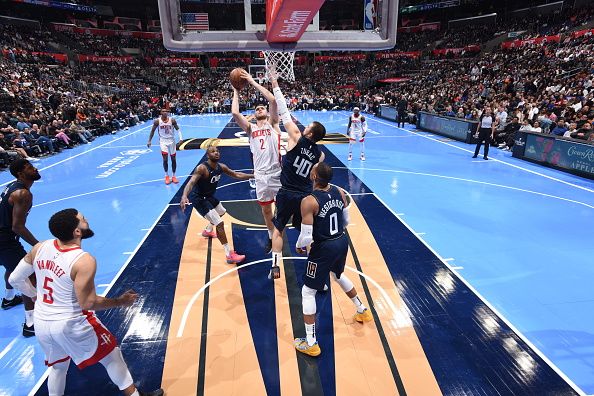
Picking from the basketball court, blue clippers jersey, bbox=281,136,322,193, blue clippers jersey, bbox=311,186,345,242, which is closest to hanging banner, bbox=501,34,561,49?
the basketball court

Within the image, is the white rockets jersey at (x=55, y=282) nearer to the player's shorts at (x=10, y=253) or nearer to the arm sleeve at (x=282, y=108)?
the player's shorts at (x=10, y=253)

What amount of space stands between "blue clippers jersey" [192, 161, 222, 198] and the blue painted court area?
6.18 ft

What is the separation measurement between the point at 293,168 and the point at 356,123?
28.4ft

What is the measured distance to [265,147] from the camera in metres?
5.82

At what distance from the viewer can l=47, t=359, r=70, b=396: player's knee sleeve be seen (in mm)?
3180

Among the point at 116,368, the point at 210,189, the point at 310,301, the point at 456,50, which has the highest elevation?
the point at 456,50

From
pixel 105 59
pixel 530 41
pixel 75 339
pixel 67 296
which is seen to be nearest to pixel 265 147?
pixel 67 296

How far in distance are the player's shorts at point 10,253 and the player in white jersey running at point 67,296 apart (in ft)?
5.78

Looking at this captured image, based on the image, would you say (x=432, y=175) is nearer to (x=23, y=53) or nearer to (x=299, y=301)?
(x=299, y=301)

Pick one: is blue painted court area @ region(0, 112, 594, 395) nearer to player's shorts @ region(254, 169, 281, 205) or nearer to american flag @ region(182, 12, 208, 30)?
player's shorts @ region(254, 169, 281, 205)

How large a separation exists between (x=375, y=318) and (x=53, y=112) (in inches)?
903

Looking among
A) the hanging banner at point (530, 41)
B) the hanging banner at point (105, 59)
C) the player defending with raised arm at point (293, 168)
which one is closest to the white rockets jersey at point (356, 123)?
the player defending with raised arm at point (293, 168)

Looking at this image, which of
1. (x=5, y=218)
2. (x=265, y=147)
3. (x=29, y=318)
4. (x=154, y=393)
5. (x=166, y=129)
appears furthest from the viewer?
(x=166, y=129)

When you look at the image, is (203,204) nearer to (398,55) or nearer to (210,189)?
(210,189)
